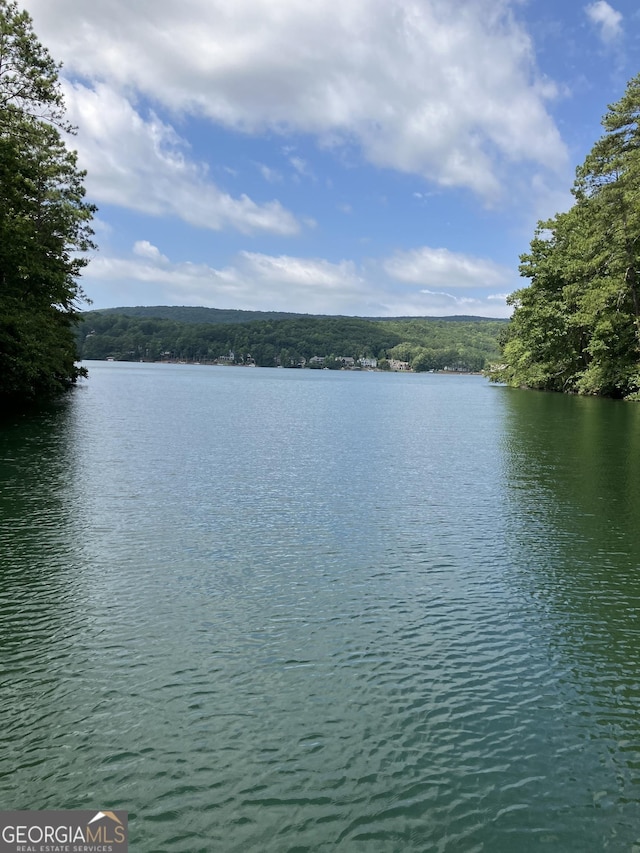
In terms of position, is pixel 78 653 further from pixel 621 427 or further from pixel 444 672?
pixel 621 427

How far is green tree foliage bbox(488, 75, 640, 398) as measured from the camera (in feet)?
151

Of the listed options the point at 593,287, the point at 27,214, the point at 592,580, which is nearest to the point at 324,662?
the point at 592,580

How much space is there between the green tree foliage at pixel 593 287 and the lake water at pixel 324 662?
3824 centimetres

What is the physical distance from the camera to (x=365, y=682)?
7.36m

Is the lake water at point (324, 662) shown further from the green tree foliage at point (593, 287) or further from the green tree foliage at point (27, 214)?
the green tree foliage at point (593, 287)

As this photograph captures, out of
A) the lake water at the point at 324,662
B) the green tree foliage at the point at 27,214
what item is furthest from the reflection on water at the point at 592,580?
the green tree foliage at the point at 27,214

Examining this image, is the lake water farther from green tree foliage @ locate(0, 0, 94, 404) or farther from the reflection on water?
Answer: green tree foliage @ locate(0, 0, 94, 404)

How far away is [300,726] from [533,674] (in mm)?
3169

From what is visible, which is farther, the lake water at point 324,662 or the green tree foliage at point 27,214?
the green tree foliage at point 27,214

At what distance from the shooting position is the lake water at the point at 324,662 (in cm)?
530

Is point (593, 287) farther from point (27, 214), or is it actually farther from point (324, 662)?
point (324, 662)

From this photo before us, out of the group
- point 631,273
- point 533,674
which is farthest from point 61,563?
point 631,273

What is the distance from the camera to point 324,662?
7.79 metres

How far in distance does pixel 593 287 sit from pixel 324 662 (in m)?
57.0
